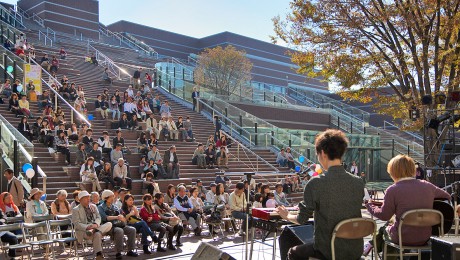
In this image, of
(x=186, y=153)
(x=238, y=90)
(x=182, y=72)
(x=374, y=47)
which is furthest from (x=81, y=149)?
(x=238, y=90)

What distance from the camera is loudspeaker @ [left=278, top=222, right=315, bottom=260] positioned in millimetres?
5598

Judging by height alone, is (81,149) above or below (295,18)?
below

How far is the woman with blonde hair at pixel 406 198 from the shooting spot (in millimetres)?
4996

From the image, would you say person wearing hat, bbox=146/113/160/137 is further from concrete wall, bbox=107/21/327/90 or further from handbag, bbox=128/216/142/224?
concrete wall, bbox=107/21/327/90

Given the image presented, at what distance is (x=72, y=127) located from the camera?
16422 millimetres

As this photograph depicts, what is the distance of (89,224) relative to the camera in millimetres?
9141

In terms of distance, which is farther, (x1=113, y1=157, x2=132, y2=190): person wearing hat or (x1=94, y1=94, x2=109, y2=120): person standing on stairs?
(x1=94, y1=94, x2=109, y2=120): person standing on stairs

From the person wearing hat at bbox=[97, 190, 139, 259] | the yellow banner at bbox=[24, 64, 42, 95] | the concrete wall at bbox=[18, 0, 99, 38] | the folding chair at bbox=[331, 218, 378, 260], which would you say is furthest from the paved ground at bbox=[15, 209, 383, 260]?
the concrete wall at bbox=[18, 0, 99, 38]

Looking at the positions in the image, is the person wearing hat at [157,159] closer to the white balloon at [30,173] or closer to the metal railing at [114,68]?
the white balloon at [30,173]

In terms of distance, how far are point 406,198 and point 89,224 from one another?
6.17 m

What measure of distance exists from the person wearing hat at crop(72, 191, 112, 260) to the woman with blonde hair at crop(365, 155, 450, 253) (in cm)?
564

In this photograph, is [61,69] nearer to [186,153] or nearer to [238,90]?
[186,153]

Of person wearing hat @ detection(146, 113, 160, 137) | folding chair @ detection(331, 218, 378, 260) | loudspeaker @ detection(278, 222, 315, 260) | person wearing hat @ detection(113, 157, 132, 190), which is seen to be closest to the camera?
folding chair @ detection(331, 218, 378, 260)

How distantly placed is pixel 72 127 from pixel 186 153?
486cm
